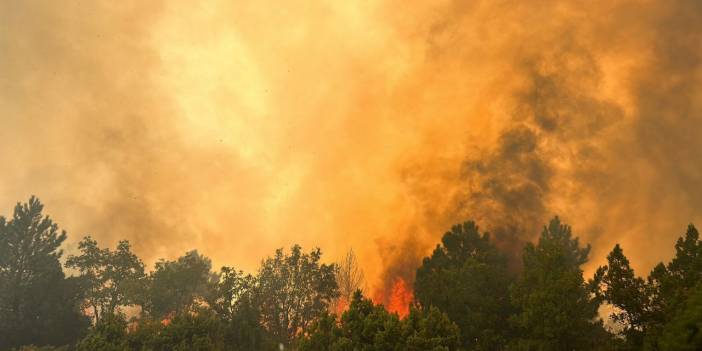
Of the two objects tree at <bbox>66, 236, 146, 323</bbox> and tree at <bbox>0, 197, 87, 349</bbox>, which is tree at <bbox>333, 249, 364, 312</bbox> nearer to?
tree at <bbox>66, 236, 146, 323</bbox>

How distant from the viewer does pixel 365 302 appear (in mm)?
29031

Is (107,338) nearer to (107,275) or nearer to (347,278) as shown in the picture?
(107,275)

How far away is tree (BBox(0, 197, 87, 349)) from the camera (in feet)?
157

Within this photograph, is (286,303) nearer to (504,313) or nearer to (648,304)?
(504,313)

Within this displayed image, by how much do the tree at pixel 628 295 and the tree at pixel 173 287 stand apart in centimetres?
4850

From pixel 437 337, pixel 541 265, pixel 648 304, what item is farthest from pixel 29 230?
pixel 648 304

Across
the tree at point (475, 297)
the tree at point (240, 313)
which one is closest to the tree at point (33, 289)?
the tree at point (240, 313)

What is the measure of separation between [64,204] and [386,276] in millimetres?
140320

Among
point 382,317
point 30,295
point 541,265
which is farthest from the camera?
point 30,295

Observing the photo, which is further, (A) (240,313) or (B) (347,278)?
(B) (347,278)

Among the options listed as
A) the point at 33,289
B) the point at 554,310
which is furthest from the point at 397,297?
the point at 33,289

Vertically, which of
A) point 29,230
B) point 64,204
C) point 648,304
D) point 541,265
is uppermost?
point 64,204

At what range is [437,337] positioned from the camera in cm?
2623

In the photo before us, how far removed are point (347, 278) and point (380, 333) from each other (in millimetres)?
66378
